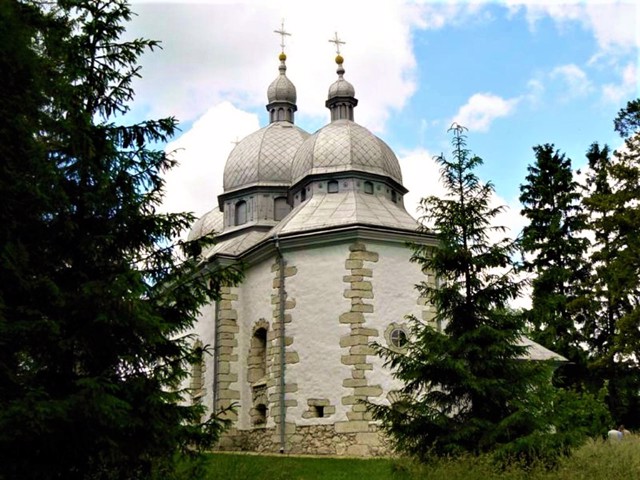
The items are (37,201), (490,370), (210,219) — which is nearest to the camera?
(37,201)

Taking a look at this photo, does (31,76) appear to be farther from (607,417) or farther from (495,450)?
(607,417)

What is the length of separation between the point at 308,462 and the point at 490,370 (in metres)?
5.74

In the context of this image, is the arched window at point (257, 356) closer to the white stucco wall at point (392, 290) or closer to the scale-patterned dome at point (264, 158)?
the white stucco wall at point (392, 290)

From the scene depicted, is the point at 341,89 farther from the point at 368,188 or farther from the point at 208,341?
the point at 208,341

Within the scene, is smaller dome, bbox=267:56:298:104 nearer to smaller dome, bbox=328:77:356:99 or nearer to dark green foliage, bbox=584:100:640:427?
smaller dome, bbox=328:77:356:99

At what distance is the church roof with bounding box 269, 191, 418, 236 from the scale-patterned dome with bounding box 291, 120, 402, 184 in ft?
3.09

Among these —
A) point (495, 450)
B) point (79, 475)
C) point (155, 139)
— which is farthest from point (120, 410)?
point (495, 450)

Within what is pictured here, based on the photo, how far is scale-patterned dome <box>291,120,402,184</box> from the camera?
Answer: 23969 mm

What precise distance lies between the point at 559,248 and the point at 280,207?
12420mm

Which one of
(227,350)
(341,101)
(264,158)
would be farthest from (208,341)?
(341,101)

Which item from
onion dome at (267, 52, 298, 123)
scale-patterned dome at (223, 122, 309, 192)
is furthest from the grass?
onion dome at (267, 52, 298, 123)

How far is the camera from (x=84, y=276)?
8938mm

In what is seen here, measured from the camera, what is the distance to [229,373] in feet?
74.6

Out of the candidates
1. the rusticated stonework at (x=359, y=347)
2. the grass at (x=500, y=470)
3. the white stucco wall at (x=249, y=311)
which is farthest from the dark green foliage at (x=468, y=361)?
the white stucco wall at (x=249, y=311)
